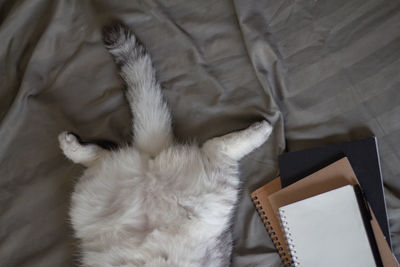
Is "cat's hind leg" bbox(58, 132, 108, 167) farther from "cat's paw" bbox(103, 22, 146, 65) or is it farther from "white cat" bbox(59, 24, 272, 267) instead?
"cat's paw" bbox(103, 22, 146, 65)

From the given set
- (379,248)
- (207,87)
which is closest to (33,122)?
(207,87)

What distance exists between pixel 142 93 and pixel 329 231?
3.46 feet

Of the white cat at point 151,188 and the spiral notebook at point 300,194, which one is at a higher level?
the white cat at point 151,188

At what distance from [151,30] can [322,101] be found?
910 millimetres

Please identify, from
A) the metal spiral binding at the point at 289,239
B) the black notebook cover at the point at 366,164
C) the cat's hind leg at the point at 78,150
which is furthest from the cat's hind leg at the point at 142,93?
the black notebook cover at the point at 366,164

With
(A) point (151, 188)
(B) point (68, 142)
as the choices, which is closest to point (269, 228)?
(A) point (151, 188)

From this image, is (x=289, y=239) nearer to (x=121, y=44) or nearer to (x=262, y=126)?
(x=262, y=126)

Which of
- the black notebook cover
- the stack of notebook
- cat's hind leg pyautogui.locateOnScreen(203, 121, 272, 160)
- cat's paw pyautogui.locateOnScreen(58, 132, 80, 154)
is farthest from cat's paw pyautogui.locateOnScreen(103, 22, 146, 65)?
the black notebook cover

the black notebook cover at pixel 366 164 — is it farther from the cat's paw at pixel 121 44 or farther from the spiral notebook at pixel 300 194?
the cat's paw at pixel 121 44

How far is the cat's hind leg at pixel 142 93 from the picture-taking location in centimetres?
142

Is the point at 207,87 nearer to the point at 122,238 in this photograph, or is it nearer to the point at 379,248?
the point at 122,238

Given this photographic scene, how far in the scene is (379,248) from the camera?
50.3 inches

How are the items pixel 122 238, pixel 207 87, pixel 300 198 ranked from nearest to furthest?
1. pixel 122 238
2. pixel 300 198
3. pixel 207 87

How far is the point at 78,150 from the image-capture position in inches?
55.3
